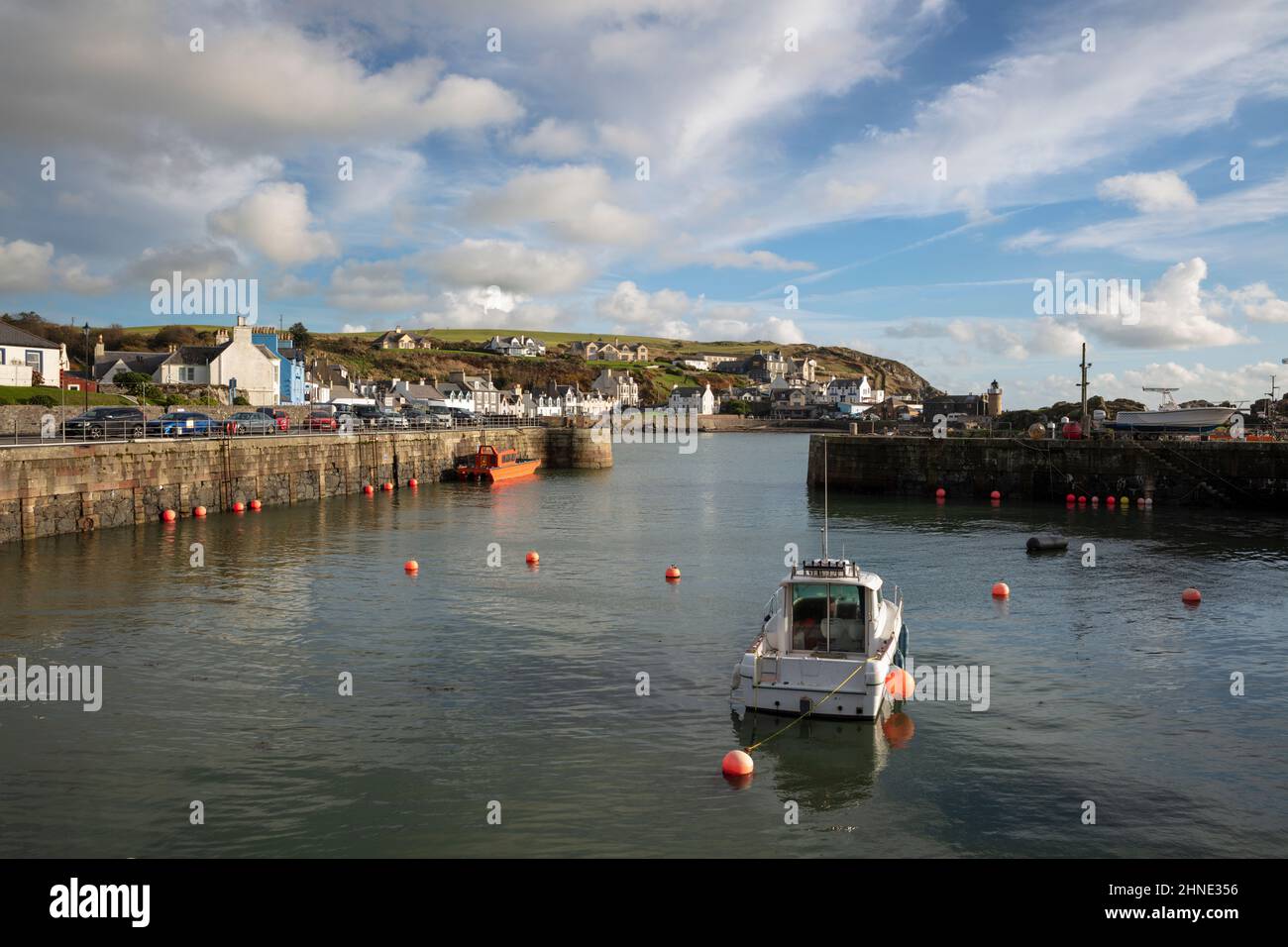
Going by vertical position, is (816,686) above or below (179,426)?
below

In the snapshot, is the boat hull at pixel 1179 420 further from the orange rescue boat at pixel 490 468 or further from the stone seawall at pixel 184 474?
the stone seawall at pixel 184 474

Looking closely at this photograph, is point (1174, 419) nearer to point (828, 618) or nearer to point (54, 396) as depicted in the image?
point (828, 618)

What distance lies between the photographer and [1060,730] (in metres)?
16.3

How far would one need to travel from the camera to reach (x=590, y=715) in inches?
659

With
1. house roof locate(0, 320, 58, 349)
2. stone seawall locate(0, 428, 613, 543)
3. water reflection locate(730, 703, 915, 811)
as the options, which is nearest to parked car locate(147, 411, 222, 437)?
stone seawall locate(0, 428, 613, 543)

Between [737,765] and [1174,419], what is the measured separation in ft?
223

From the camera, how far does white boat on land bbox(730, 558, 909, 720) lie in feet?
52.1

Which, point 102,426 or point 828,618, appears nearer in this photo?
point 828,618

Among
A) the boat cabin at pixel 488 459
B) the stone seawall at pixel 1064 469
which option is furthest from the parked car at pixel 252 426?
the stone seawall at pixel 1064 469

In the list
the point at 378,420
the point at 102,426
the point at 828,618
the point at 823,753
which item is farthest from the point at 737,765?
the point at 378,420

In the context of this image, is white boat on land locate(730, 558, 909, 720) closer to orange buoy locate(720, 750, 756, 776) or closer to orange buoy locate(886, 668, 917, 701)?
orange buoy locate(886, 668, 917, 701)
